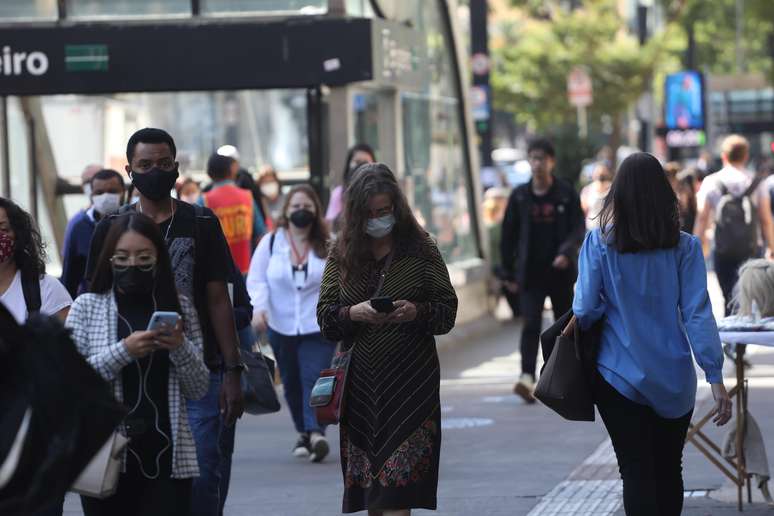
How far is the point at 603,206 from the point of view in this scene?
640 centimetres

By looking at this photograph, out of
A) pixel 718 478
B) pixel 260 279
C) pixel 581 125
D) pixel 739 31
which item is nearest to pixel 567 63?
pixel 581 125

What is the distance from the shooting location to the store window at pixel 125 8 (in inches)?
572

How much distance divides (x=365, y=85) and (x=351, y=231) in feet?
26.6

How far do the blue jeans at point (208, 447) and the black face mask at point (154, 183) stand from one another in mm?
668

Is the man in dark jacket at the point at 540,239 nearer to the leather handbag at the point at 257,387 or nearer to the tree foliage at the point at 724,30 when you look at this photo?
the leather handbag at the point at 257,387

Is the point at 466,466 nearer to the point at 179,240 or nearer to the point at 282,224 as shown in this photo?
the point at 282,224

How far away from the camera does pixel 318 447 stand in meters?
9.98

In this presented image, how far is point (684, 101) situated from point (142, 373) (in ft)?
81.8

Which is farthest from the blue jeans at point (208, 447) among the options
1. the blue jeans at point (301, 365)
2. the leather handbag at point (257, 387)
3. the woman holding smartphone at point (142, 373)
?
the blue jeans at point (301, 365)

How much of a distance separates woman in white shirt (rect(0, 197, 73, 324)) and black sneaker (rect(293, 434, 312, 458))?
4.10 m

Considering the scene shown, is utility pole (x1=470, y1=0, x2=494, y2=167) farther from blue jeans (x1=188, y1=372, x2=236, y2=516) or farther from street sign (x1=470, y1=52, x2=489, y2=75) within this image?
blue jeans (x1=188, y1=372, x2=236, y2=516)

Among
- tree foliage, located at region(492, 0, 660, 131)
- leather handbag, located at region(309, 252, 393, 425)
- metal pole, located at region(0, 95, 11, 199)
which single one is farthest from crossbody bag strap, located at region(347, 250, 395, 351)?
tree foliage, located at region(492, 0, 660, 131)

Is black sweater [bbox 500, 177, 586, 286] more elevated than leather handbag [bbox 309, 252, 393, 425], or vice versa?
black sweater [bbox 500, 177, 586, 286]

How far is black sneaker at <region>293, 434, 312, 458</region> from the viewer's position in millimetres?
10203
